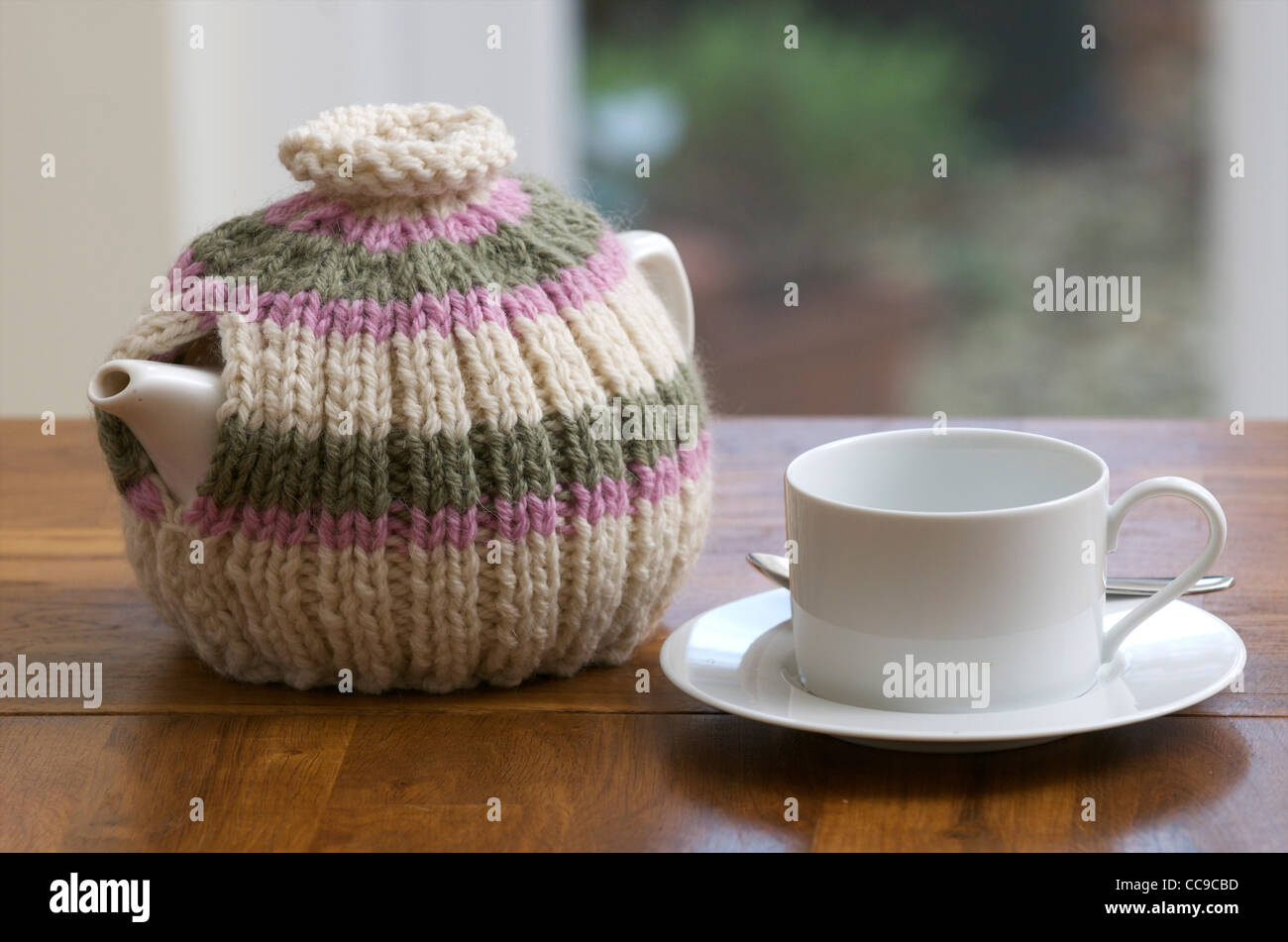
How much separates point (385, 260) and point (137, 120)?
1010 millimetres

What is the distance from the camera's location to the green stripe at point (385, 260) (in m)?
0.61

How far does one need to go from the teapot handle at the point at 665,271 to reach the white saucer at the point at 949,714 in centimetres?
15

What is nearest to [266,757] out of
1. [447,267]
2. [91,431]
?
[447,267]

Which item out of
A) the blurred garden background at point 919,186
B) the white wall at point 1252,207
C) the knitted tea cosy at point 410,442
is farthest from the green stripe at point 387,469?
the blurred garden background at point 919,186

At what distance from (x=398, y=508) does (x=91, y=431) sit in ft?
1.90

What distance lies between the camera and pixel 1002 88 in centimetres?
251

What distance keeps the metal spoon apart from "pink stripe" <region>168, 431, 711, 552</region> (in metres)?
0.14

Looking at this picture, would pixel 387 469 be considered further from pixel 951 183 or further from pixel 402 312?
pixel 951 183

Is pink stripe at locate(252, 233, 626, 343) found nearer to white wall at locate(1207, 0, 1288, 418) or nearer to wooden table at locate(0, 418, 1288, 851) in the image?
wooden table at locate(0, 418, 1288, 851)

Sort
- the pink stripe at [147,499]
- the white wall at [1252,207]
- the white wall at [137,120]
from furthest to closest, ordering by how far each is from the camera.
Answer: the white wall at [1252,207]
the white wall at [137,120]
the pink stripe at [147,499]

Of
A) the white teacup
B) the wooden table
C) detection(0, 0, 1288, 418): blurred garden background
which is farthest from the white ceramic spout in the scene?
detection(0, 0, 1288, 418): blurred garden background

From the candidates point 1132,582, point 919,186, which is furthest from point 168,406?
point 919,186

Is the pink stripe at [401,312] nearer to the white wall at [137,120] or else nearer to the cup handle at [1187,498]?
the cup handle at [1187,498]
